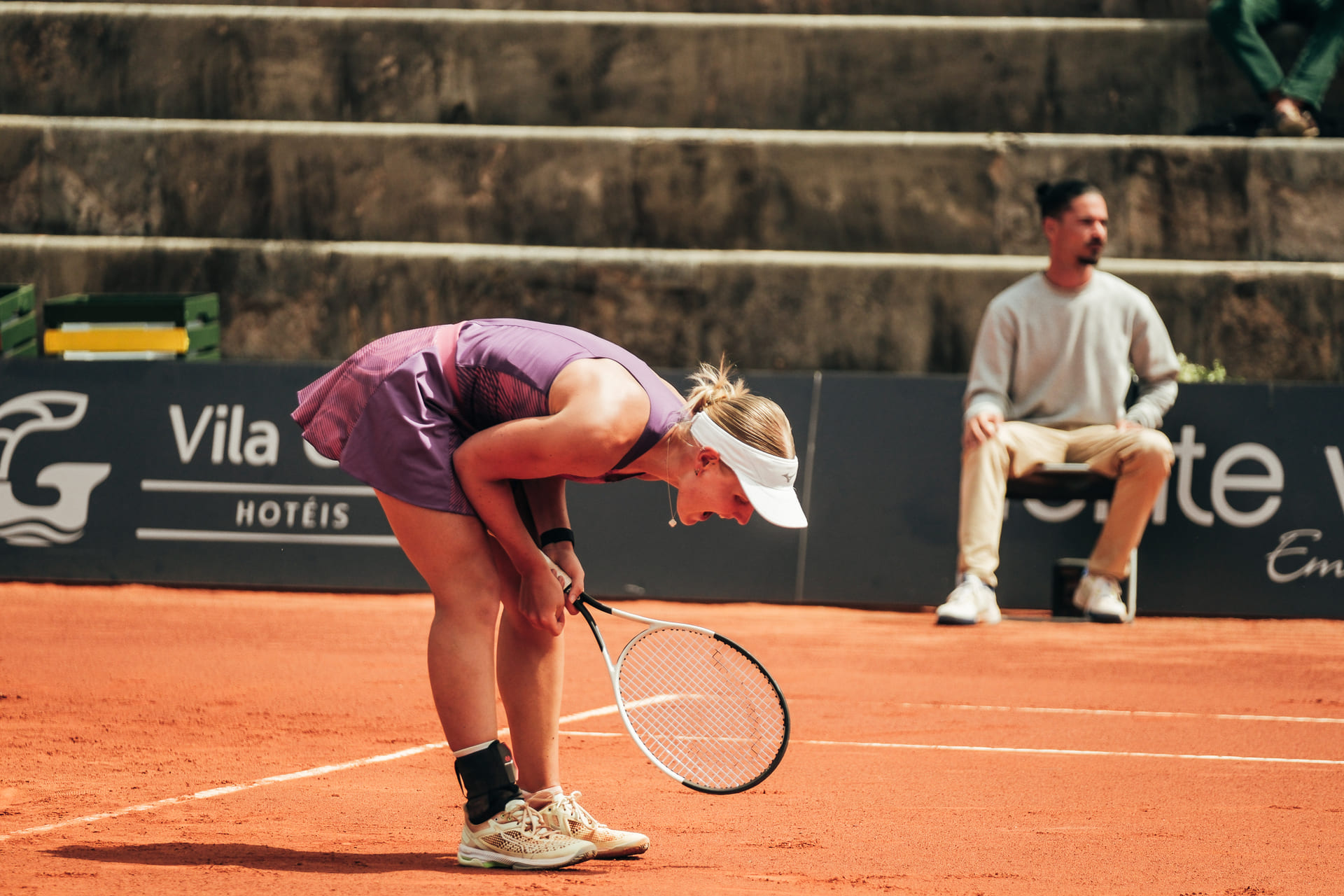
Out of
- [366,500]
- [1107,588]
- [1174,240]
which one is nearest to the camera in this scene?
[1107,588]

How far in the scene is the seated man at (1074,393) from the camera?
7.29 m

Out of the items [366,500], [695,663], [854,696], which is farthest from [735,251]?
[695,663]

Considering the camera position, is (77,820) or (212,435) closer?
(77,820)

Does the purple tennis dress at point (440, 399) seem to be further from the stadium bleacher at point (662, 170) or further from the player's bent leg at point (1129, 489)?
the stadium bleacher at point (662, 170)

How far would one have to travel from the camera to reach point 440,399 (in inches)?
126

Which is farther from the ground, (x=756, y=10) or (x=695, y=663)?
(x=756, y=10)

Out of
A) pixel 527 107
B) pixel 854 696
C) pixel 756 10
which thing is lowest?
pixel 854 696

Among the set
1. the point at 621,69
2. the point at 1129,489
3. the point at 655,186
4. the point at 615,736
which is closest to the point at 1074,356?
the point at 1129,489

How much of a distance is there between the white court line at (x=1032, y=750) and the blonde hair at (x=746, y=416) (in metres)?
1.89

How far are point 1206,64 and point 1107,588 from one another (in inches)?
291

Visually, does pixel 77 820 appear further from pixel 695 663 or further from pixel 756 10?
pixel 756 10

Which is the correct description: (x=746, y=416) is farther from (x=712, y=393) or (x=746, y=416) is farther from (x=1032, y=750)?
(x=1032, y=750)

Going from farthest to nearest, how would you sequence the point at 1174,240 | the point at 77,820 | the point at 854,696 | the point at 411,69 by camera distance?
the point at 411,69, the point at 1174,240, the point at 854,696, the point at 77,820

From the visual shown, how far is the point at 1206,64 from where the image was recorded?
42.8ft
